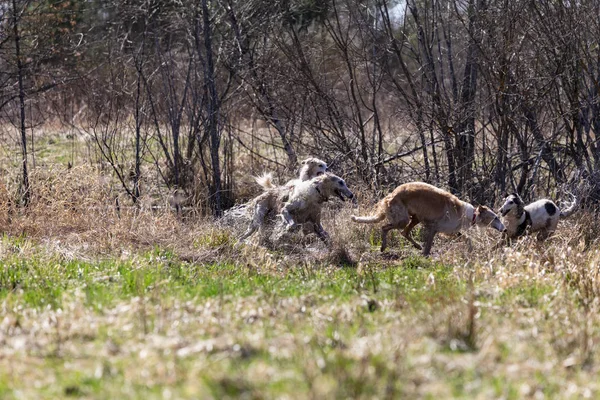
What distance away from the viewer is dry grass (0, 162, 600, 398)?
514cm

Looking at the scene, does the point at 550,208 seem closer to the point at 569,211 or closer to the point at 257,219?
the point at 569,211

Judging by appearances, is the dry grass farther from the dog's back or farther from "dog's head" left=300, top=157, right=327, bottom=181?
"dog's head" left=300, top=157, right=327, bottom=181

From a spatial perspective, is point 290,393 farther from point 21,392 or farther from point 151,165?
point 151,165

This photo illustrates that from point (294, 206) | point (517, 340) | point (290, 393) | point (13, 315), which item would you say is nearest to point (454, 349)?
point (517, 340)

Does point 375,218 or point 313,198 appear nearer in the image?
point 375,218

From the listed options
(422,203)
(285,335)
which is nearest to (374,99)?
(422,203)

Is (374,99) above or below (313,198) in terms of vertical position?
above

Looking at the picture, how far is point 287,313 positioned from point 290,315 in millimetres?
79

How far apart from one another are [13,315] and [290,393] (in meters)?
3.03

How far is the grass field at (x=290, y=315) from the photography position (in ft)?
16.8

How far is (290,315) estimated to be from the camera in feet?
22.4

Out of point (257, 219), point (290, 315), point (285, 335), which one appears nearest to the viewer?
point (285, 335)

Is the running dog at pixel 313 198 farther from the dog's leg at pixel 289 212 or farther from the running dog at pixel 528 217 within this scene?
the running dog at pixel 528 217

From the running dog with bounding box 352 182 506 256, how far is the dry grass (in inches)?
7.9
